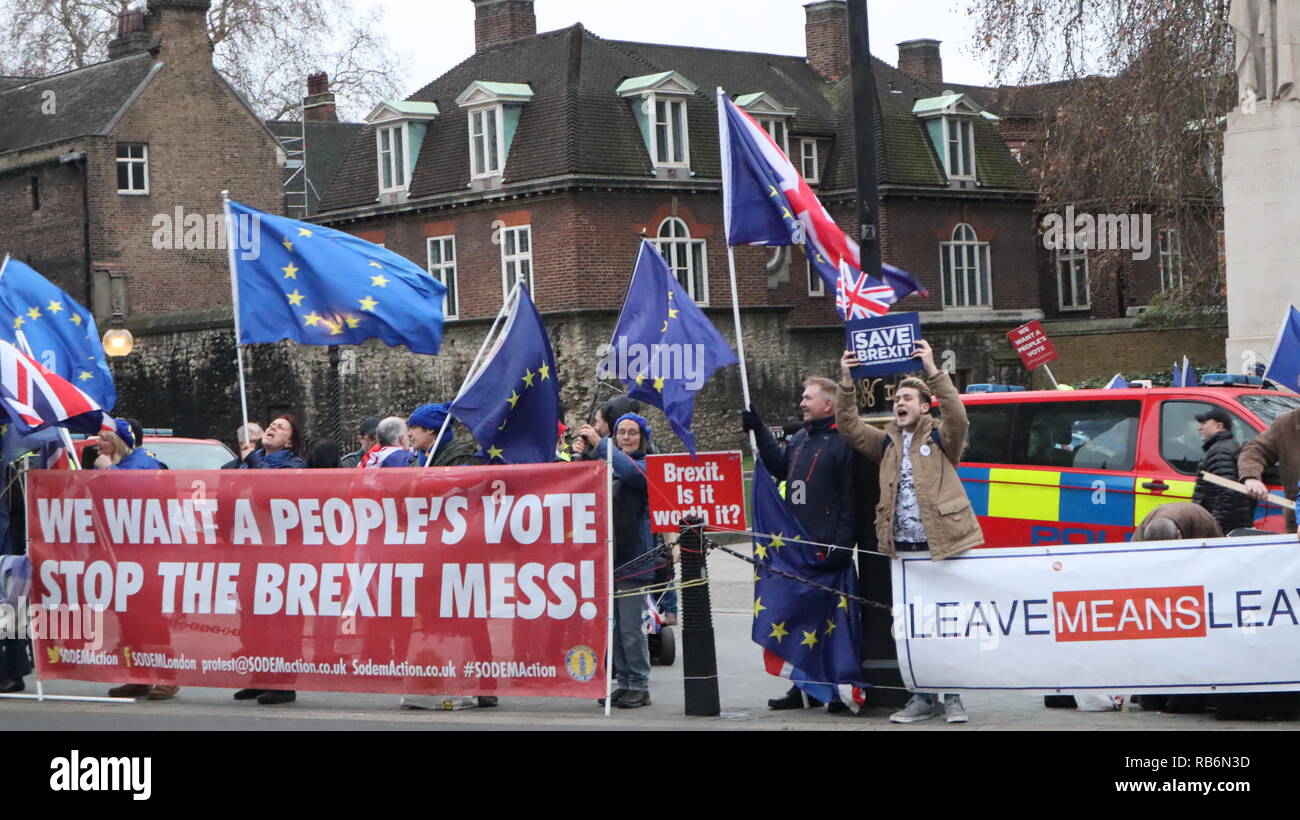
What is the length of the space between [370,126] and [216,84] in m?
6.48

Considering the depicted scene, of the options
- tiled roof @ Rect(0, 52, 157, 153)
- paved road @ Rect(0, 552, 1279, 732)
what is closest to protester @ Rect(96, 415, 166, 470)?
paved road @ Rect(0, 552, 1279, 732)

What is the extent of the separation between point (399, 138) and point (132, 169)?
8.58 metres

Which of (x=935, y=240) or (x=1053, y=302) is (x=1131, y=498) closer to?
(x=935, y=240)

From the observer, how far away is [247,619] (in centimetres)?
1127

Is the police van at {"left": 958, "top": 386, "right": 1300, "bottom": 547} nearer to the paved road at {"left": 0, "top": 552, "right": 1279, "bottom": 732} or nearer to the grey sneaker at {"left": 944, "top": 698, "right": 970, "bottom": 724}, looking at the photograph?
the paved road at {"left": 0, "top": 552, "right": 1279, "bottom": 732}

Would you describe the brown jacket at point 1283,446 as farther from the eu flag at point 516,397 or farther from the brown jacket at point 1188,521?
the eu flag at point 516,397

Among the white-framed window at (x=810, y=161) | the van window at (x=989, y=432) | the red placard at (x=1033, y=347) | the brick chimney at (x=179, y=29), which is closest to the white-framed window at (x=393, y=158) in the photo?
the brick chimney at (x=179, y=29)

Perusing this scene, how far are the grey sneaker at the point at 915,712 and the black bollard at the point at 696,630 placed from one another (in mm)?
1140

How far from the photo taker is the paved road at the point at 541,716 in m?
9.76

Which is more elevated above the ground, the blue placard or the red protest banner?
Result: the blue placard

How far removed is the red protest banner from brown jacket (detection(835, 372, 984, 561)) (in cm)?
169

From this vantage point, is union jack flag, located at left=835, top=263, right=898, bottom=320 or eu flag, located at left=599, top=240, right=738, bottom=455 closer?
union jack flag, located at left=835, top=263, right=898, bottom=320

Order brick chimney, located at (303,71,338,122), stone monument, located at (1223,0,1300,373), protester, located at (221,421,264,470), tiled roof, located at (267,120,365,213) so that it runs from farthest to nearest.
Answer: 1. brick chimney, located at (303,71,338,122)
2. tiled roof, located at (267,120,365,213)
3. stone monument, located at (1223,0,1300,373)
4. protester, located at (221,421,264,470)

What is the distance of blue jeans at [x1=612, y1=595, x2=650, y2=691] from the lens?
10938 millimetres
